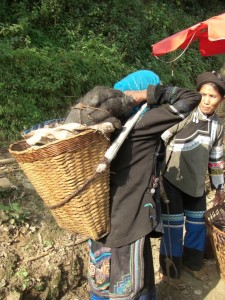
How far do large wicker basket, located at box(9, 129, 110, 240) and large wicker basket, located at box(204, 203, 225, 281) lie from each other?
143cm

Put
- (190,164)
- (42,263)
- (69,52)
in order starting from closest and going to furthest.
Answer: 1. (190,164)
2. (42,263)
3. (69,52)

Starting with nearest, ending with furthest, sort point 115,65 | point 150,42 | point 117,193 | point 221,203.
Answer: point 117,193
point 221,203
point 115,65
point 150,42

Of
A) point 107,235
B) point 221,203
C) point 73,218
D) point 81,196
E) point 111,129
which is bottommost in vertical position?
point 221,203

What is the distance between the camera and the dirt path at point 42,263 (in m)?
3.12

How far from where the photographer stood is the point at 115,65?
6.49 meters

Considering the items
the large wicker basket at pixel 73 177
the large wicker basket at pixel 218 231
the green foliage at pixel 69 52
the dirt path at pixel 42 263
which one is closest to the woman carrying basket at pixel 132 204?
the large wicker basket at pixel 73 177

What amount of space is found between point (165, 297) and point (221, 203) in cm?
106

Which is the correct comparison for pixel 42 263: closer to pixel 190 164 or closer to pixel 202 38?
pixel 190 164

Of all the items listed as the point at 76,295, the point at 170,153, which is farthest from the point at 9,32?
the point at 76,295

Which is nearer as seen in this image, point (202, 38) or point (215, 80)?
point (215, 80)

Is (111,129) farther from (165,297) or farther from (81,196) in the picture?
(165,297)

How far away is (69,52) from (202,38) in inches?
115

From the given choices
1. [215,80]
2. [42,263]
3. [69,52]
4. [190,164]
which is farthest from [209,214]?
[69,52]

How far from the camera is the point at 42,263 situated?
10.8 ft
